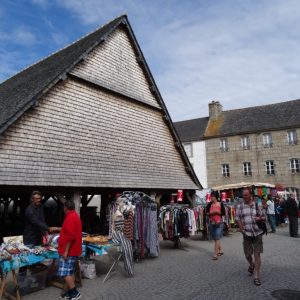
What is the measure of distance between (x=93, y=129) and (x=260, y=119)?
25556 mm

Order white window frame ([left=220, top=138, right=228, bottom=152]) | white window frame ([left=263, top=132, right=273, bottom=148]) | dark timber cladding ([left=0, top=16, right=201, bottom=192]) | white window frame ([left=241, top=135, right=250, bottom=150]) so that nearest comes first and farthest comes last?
1. dark timber cladding ([left=0, top=16, right=201, bottom=192])
2. white window frame ([left=263, top=132, right=273, bottom=148])
3. white window frame ([left=241, top=135, right=250, bottom=150])
4. white window frame ([left=220, top=138, right=228, bottom=152])

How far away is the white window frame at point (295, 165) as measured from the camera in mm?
30547

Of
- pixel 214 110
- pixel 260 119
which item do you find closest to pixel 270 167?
pixel 260 119

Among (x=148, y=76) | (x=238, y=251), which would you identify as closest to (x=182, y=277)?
(x=238, y=251)

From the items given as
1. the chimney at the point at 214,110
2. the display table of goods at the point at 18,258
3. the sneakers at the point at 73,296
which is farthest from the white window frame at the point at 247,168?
the sneakers at the point at 73,296

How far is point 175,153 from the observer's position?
15.2m

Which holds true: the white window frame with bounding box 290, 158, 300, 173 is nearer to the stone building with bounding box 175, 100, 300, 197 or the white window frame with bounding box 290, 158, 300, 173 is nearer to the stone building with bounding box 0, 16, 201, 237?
the stone building with bounding box 175, 100, 300, 197

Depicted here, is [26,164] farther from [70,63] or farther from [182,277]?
[182,277]

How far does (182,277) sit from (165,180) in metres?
6.68

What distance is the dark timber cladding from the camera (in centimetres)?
915

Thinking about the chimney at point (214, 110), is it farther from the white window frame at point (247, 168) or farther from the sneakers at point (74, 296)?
the sneakers at point (74, 296)

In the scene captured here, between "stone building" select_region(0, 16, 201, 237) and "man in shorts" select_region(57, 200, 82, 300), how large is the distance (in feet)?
10.7

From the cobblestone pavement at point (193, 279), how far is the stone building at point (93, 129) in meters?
2.83

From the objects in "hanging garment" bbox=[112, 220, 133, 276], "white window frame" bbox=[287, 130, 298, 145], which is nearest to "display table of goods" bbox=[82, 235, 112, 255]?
"hanging garment" bbox=[112, 220, 133, 276]
